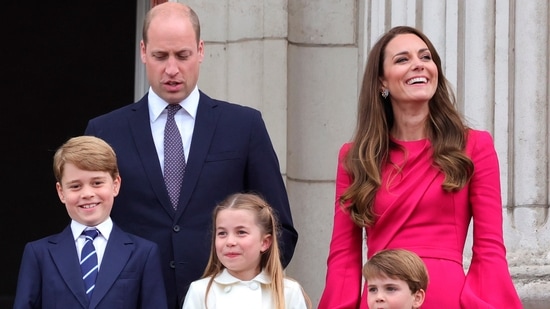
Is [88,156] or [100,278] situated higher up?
[88,156]

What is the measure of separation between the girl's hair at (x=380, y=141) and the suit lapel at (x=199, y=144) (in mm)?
544

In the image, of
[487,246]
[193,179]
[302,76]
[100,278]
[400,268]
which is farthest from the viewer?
[302,76]

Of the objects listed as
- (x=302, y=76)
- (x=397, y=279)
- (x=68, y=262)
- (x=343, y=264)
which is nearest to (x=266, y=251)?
(x=343, y=264)

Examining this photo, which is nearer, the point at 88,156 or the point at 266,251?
the point at 88,156

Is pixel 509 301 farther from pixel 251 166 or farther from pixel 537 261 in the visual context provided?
pixel 537 261

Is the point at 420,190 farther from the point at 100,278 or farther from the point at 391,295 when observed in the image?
the point at 100,278

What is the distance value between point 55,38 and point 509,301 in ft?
28.0

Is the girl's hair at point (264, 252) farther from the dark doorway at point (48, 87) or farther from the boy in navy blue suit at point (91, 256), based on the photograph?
the dark doorway at point (48, 87)

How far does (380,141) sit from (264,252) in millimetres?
566

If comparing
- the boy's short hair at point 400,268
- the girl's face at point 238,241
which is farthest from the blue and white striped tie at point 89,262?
the boy's short hair at point 400,268

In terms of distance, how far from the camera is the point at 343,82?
769cm

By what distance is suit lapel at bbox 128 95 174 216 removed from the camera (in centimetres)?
521

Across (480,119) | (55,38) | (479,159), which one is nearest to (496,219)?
(479,159)

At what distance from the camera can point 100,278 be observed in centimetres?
497
